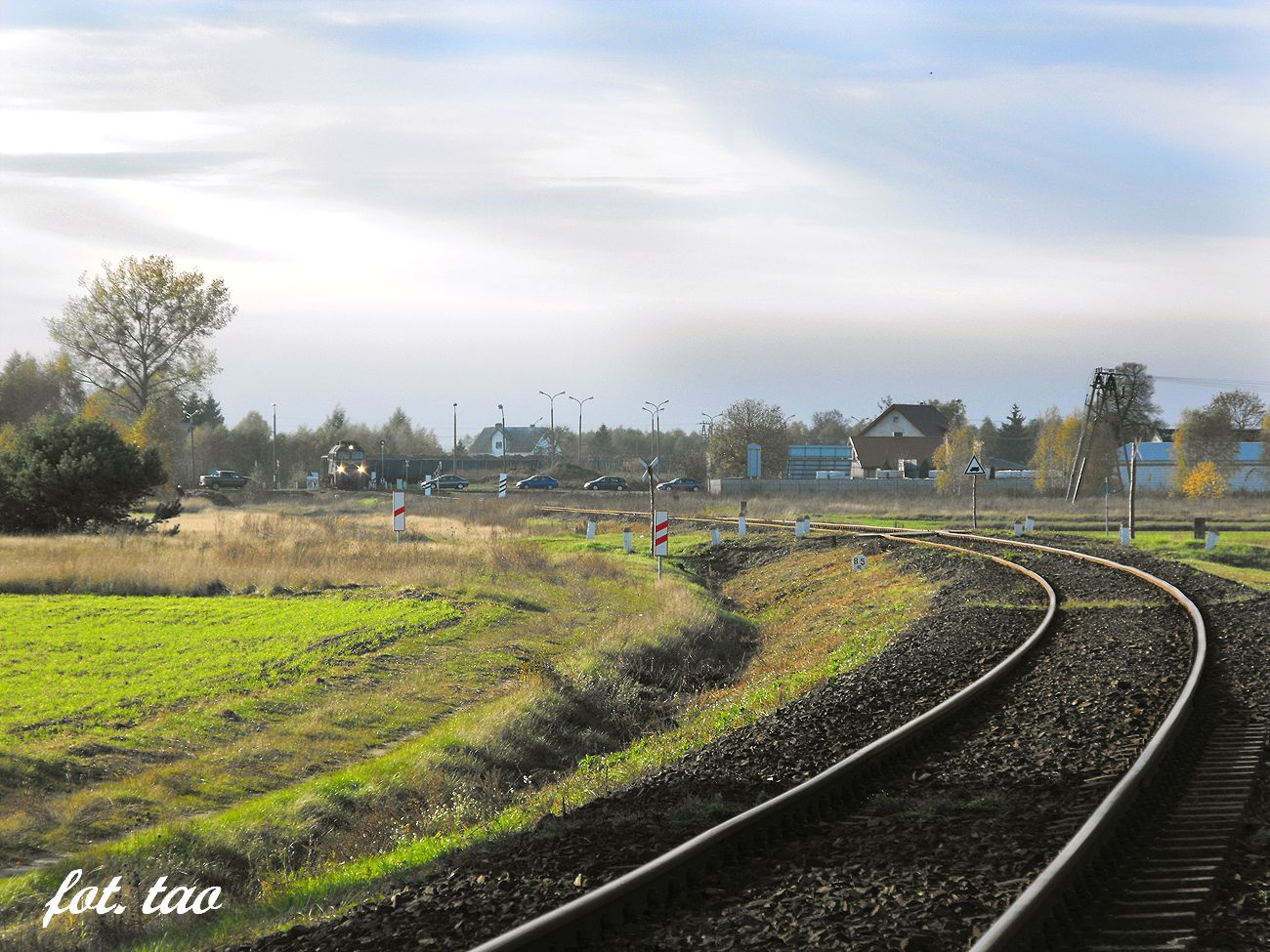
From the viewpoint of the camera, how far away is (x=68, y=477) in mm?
42188

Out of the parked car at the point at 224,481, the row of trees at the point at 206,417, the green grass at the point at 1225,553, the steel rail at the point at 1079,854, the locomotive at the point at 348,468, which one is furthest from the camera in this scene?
the locomotive at the point at 348,468

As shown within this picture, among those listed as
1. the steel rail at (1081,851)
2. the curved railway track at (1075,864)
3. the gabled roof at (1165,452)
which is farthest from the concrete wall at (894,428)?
the curved railway track at (1075,864)

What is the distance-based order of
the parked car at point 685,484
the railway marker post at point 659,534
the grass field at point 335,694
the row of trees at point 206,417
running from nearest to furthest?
the grass field at point 335,694 → the railway marker post at point 659,534 → the row of trees at point 206,417 → the parked car at point 685,484

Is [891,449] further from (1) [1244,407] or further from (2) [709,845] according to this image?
(2) [709,845]

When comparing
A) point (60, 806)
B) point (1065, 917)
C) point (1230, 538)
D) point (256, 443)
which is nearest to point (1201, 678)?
point (1065, 917)

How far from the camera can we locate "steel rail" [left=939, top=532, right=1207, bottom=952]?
5438 millimetres

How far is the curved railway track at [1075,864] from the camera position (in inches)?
222

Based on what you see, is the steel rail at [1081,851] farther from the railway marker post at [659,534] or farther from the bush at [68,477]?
the bush at [68,477]

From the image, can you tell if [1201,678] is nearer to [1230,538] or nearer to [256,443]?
[1230,538]

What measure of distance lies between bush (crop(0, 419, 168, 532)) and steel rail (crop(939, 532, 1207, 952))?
39930mm

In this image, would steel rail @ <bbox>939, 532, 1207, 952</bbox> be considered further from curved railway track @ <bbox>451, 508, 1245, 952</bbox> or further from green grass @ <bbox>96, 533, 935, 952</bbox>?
green grass @ <bbox>96, 533, 935, 952</bbox>

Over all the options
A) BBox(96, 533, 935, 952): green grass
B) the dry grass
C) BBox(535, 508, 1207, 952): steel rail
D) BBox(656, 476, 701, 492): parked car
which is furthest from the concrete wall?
BBox(535, 508, 1207, 952): steel rail

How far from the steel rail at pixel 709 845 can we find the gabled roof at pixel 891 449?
11528cm

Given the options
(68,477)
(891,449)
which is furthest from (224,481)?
(891,449)
